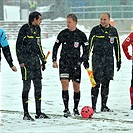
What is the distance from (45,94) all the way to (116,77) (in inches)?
174

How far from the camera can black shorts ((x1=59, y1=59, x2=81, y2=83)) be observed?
9.98 m

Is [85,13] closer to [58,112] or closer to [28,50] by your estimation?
[58,112]

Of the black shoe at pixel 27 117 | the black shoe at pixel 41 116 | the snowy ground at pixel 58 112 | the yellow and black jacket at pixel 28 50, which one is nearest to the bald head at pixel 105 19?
the yellow and black jacket at pixel 28 50

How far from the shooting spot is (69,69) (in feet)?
32.8

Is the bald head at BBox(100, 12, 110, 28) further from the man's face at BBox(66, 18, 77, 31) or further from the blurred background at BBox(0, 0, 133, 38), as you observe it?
the blurred background at BBox(0, 0, 133, 38)

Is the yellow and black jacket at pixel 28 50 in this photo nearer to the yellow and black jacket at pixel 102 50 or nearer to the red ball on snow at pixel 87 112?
Answer: the red ball on snow at pixel 87 112

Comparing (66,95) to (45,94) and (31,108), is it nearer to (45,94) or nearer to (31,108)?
(31,108)

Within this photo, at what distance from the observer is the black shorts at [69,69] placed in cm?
998

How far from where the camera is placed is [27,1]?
63094mm

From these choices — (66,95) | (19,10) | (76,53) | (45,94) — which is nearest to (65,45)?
(76,53)

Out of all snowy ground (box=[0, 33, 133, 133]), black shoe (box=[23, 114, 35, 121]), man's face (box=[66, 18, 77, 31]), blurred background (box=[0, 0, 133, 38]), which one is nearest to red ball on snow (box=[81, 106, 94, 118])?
snowy ground (box=[0, 33, 133, 133])

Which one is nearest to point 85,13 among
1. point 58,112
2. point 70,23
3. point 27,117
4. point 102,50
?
point 102,50

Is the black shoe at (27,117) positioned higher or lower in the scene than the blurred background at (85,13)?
higher

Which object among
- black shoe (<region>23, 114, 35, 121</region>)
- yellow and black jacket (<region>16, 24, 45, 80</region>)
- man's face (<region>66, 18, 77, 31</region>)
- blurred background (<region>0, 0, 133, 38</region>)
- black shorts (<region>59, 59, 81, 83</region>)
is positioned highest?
man's face (<region>66, 18, 77, 31</region>)
